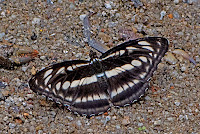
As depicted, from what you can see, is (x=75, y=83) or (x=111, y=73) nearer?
(x=75, y=83)

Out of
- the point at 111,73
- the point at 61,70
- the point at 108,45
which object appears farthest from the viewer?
the point at 108,45

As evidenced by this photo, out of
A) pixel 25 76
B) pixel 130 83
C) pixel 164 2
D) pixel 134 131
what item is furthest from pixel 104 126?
pixel 164 2

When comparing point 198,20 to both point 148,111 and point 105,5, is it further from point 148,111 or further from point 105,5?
point 148,111

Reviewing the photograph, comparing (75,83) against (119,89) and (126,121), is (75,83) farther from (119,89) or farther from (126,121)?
(126,121)

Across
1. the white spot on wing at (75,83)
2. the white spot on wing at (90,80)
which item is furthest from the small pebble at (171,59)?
the white spot on wing at (75,83)

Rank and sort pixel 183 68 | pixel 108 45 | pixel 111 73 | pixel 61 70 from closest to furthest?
1. pixel 61 70
2. pixel 111 73
3. pixel 183 68
4. pixel 108 45

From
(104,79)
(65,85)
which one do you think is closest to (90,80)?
(104,79)
